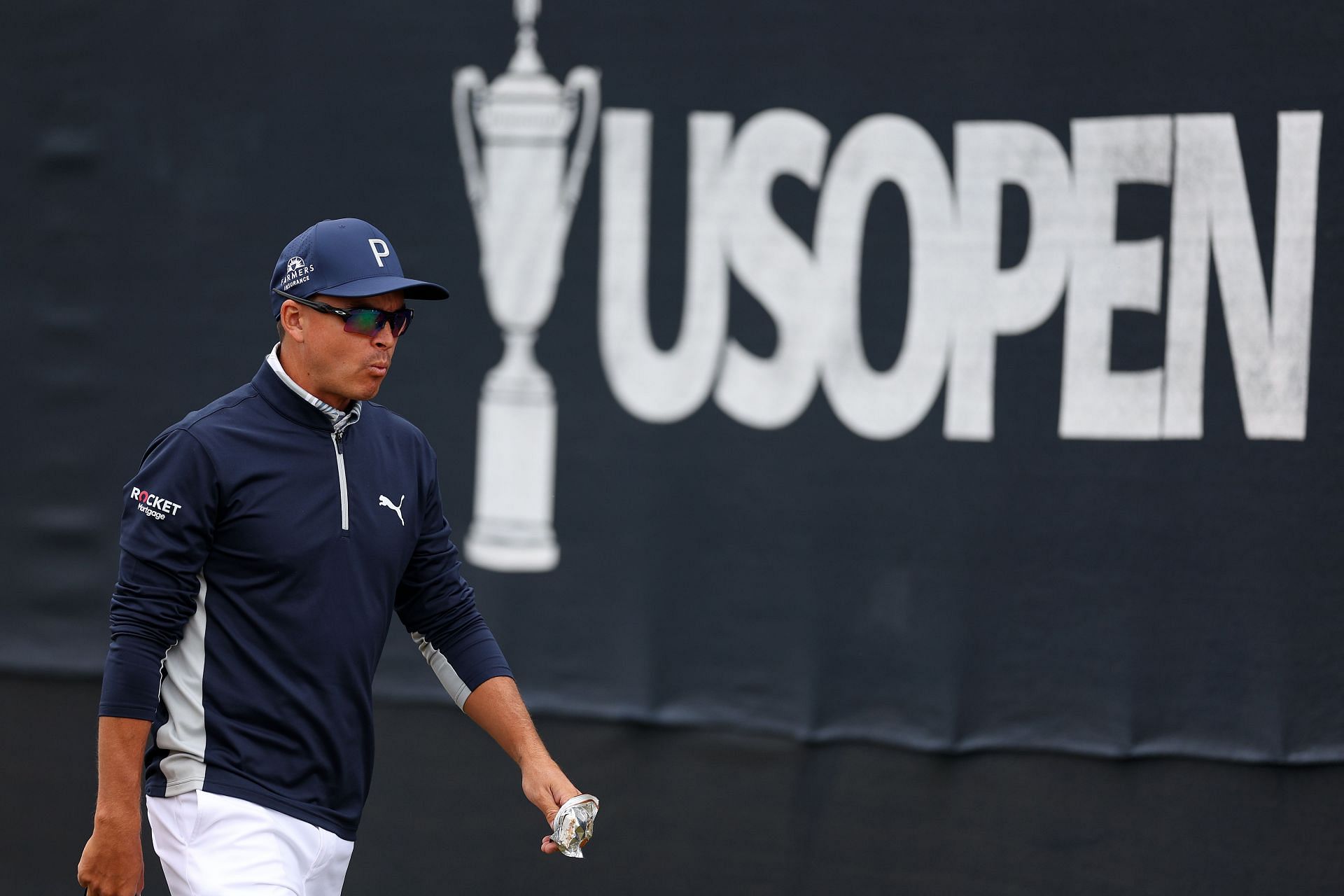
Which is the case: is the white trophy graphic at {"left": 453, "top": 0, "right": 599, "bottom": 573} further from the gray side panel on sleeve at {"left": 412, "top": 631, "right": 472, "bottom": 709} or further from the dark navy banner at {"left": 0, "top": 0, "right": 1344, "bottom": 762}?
the gray side panel on sleeve at {"left": 412, "top": 631, "right": 472, "bottom": 709}

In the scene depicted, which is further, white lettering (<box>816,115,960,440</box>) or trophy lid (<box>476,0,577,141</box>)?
trophy lid (<box>476,0,577,141</box>)

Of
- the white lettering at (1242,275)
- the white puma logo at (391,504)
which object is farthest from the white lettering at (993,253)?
the white puma logo at (391,504)

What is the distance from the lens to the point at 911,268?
4219mm

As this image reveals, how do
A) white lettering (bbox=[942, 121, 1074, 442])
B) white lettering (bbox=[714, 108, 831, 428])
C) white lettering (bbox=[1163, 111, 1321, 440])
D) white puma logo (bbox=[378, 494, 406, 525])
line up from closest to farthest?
white puma logo (bbox=[378, 494, 406, 525]) < white lettering (bbox=[1163, 111, 1321, 440]) < white lettering (bbox=[942, 121, 1074, 442]) < white lettering (bbox=[714, 108, 831, 428])

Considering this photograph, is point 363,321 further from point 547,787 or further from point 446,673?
point 547,787

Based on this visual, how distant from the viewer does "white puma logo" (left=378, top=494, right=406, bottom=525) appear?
109 inches

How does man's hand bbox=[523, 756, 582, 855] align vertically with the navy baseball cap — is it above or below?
below

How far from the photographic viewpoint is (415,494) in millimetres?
2877

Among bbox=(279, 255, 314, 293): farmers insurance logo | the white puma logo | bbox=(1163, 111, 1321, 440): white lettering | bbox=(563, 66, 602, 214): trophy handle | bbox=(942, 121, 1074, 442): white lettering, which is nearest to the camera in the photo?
bbox=(279, 255, 314, 293): farmers insurance logo

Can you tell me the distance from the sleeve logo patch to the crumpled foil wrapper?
87cm

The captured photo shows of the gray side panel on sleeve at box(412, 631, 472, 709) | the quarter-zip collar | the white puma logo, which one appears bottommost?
the gray side panel on sleeve at box(412, 631, 472, 709)

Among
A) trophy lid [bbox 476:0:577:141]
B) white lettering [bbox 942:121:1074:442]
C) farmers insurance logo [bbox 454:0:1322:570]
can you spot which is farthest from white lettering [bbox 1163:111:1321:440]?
trophy lid [bbox 476:0:577:141]

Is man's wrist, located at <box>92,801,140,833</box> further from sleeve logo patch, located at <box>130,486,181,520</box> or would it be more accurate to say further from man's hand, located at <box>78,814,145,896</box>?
sleeve logo patch, located at <box>130,486,181,520</box>

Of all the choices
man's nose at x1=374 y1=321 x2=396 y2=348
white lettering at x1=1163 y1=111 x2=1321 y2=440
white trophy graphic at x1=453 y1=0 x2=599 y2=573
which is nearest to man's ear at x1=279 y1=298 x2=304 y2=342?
man's nose at x1=374 y1=321 x2=396 y2=348
